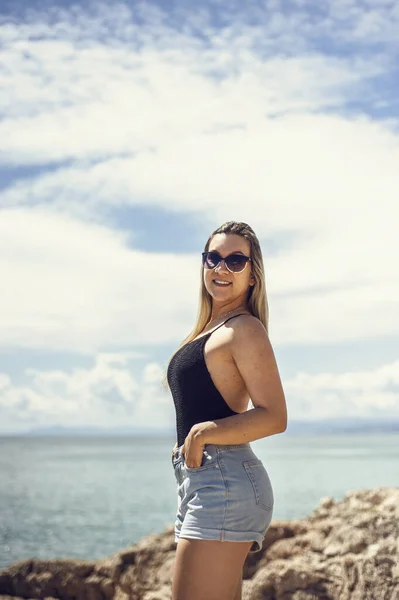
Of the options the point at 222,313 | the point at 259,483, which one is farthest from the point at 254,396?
the point at 222,313

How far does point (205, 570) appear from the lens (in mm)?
3750

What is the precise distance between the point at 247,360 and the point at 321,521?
136 inches

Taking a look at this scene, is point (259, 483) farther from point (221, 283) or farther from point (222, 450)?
point (221, 283)

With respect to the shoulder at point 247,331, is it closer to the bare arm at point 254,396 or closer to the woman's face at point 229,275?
the bare arm at point 254,396

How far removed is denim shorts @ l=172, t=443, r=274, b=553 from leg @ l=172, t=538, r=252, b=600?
0.14 ft

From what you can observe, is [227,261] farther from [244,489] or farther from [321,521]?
[321,521]

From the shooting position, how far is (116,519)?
34344mm

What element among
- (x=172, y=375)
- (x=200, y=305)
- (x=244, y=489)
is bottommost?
(x=244, y=489)

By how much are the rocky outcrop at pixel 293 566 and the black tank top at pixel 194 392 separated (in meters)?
2.37

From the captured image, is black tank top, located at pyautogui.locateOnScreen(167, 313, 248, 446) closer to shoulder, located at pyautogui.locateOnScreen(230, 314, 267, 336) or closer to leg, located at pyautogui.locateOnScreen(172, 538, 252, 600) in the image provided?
shoulder, located at pyautogui.locateOnScreen(230, 314, 267, 336)

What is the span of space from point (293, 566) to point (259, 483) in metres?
2.40

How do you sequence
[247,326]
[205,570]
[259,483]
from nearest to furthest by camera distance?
[205,570], [259,483], [247,326]

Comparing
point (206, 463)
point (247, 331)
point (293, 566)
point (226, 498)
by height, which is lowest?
point (293, 566)

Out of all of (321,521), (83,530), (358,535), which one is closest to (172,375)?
(358,535)
